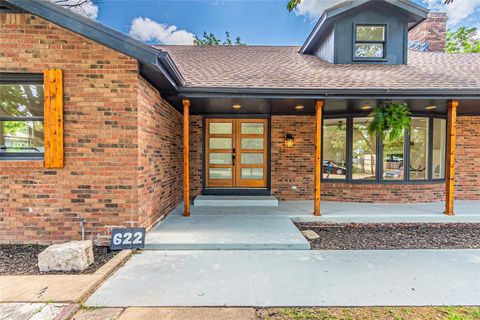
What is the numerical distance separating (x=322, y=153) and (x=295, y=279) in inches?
189

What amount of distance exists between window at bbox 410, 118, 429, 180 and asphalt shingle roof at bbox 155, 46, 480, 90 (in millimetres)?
1387

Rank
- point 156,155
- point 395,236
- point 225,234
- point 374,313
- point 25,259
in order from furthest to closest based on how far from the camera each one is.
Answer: point 156,155
point 395,236
point 225,234
point 25,259
point 374,313

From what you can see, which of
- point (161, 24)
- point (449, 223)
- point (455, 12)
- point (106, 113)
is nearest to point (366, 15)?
point (455, 12)

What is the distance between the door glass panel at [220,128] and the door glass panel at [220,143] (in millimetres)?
218

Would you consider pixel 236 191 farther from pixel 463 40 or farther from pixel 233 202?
pixel 463 40

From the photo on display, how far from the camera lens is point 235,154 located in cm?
718

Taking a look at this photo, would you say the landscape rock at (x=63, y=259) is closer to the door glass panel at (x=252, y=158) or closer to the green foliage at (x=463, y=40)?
the door glass panel at (x=252, y=158)

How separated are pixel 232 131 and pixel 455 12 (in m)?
9.85

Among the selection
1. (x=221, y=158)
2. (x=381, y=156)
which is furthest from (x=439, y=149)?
(x=221, y=158)

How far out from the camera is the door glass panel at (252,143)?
721cm

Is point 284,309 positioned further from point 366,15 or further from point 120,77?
point 366,15

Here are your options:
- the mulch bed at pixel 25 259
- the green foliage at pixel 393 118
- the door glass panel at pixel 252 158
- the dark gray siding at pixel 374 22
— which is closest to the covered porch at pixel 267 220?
the mulch bed at pixel 25 259

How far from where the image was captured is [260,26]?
13.5 metres

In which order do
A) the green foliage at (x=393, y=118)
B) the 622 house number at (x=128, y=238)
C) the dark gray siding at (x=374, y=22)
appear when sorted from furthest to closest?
the dark gray siding at (x=374, y=22) → the green foliage at (x=393, y=118) → the 622 house number at (x=128, y=238)
